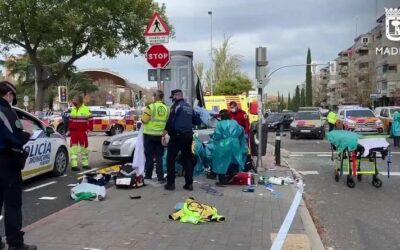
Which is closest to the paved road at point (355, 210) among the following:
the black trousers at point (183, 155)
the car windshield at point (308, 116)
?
the black trousers at point (183, 155)

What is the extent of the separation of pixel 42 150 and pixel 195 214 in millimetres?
4977

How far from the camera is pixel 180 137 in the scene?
31.0 ft

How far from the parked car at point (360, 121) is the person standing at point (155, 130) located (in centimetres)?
1868

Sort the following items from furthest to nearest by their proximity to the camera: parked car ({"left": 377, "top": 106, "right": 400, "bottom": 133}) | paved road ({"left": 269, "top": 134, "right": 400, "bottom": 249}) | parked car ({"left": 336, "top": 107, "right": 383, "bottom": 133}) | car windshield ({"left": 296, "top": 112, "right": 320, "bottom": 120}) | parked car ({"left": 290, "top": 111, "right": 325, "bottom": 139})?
car windshield ({"left": 296, "top": 112, "right": 320, "bottom": 120})
parked car ({"left": 377, "top": 106, "right": 400, "bottom": 133})
parked car ({"left": 290, "top": 111, "right": 325, "bottom": 139})
parked car ({"left": 336, "top": 107, "right": 383, "bottom": 133})
paved road ({"left": 269, "top": 134, "right": 400, "bottom": 249})

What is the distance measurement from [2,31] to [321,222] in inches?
665

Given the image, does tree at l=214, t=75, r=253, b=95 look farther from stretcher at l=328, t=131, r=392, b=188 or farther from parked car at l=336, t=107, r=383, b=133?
stretcher at l=328, t=131, r=392, b=188

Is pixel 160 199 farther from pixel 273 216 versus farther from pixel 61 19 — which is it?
pixel 61 19

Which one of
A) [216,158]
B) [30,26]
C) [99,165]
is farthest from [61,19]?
[216,158]

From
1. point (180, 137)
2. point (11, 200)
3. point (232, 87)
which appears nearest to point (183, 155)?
point (180, 137)

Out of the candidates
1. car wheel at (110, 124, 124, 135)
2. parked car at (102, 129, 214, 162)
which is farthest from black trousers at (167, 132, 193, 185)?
car wheel at (110, 124, 124, 135)

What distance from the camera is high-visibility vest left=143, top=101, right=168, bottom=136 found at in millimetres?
10039

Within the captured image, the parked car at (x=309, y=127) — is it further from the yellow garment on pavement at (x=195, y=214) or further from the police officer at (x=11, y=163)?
the police officer at (x=11, y=163)

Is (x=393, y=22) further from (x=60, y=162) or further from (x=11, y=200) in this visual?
(x=11, y=200)

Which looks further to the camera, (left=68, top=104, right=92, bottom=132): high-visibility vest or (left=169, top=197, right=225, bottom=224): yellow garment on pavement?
(left=68, top=104, right=92, bottom=132): high-visibility vest
